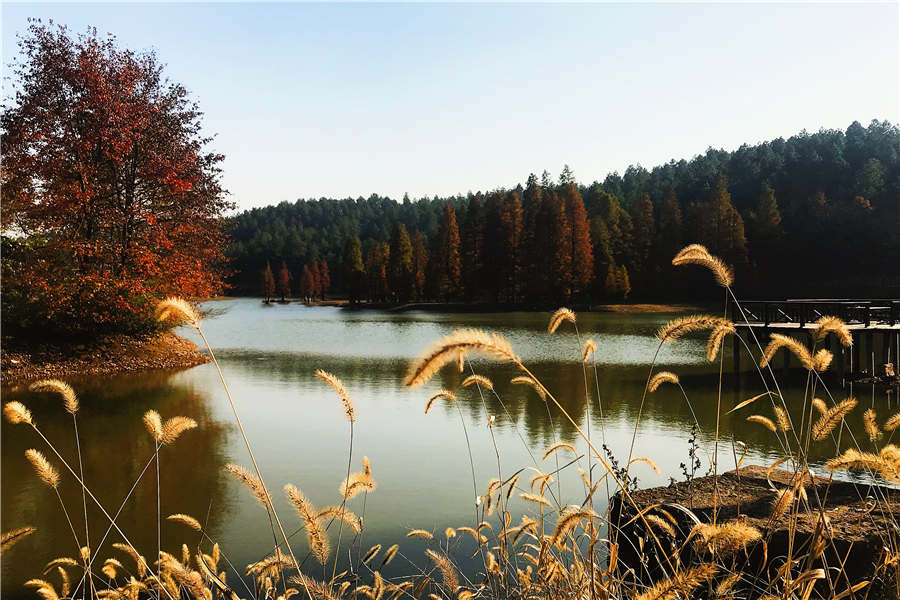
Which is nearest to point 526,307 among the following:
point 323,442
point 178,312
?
point 323,442

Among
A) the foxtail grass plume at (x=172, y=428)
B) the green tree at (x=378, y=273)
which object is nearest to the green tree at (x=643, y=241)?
the green tree at (x=378, y=273)

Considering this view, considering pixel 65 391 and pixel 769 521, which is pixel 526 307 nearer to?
pixel 769 521

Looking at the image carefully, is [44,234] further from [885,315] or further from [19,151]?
[885,315]

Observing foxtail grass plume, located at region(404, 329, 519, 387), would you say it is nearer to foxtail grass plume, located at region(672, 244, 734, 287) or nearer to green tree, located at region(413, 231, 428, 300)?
foxtail grass plume, located at region(672, 244, 734, 287)

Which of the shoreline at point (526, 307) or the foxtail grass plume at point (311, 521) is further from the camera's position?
the shoreline at point (526, 307)

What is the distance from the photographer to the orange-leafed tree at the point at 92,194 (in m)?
15.6

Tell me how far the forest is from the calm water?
34.3 metres

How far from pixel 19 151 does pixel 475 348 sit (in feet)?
56.9

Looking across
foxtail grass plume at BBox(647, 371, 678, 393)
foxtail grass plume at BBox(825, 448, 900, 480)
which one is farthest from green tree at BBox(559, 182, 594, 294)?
foxtail grass plume at BBox(825, 448, 900, 480)

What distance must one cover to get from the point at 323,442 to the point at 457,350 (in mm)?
7496

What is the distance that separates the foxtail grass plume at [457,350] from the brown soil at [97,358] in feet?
49.0

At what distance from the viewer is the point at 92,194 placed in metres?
15.7

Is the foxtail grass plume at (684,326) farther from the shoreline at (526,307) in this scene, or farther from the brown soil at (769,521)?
the shoreline at (526,307)

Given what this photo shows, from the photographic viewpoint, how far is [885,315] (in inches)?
639
